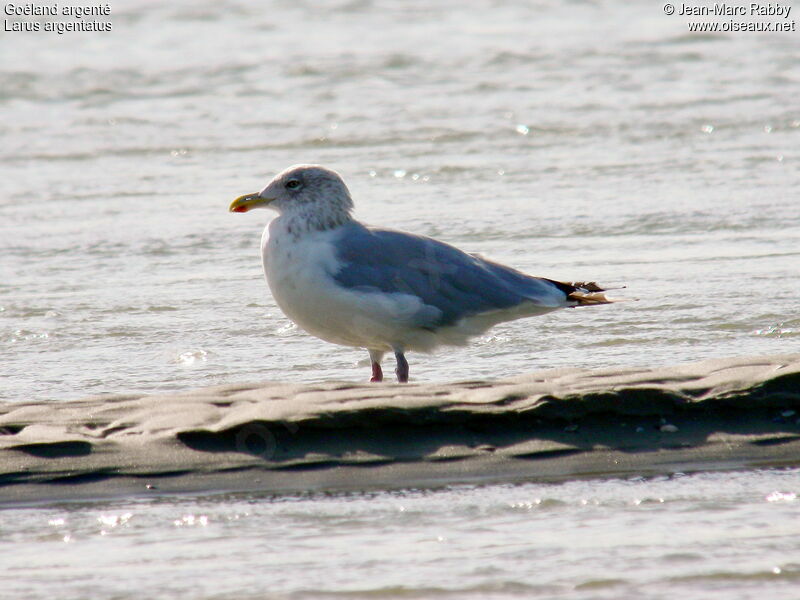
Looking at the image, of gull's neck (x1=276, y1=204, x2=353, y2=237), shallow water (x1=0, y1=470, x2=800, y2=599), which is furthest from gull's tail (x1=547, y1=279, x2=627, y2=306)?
shallow water (x1=0, y1=470, x2=800, y2=599)

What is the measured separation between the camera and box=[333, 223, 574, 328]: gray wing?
17.3 feet

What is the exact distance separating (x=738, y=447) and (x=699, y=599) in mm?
1035

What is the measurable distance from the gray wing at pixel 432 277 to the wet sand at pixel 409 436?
0.95 metres

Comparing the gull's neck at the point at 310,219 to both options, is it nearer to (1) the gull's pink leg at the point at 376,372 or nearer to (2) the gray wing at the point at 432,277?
(2) the gray wing at the point at 432,277

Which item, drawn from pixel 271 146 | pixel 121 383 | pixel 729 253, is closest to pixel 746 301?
pixel 729 253

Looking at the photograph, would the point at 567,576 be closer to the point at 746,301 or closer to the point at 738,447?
the point at 738,447

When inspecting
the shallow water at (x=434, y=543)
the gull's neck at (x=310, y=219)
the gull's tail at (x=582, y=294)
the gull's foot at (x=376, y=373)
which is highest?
the gull's neck at (x=310, y=219)

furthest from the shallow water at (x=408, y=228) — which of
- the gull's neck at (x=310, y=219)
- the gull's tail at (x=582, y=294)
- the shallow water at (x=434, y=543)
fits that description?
the gull's neck at (x=310, y=219)

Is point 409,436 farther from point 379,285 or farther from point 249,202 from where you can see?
point 249,202

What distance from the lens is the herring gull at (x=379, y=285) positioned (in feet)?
17.1

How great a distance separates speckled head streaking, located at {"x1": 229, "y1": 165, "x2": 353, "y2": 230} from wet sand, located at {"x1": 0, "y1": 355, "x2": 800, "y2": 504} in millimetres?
1338

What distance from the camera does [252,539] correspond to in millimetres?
3537

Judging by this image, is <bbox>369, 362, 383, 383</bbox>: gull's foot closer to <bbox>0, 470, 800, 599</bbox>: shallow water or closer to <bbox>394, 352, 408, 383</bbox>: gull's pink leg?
<bbox>394, 352, 408, 383</bbox>: gull's pink leg

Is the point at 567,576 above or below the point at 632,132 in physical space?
below
